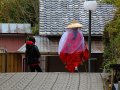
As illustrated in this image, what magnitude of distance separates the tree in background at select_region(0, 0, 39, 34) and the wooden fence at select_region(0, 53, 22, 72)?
11.6 metres

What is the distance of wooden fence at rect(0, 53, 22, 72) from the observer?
59.3ft

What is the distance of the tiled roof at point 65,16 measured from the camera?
19.2 metres

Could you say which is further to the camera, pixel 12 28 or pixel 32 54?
pixel 12 28

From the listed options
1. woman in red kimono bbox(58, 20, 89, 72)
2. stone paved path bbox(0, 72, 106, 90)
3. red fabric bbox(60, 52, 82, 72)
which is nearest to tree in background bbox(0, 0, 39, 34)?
woman in red kimono bbox(58, 20, 89, 72)

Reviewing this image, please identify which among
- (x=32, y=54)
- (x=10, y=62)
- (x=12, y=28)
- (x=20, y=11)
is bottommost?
(x=10, y=62)

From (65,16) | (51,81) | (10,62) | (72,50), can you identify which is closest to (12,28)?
(65,16)

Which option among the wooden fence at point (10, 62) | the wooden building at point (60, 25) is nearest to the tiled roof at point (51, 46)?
the wooden building at point (60, 25)

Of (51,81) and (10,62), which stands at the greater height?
(51,81)

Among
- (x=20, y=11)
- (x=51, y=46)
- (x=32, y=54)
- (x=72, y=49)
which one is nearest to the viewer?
(x=72, y=49)

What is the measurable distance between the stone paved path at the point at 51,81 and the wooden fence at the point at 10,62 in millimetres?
5677

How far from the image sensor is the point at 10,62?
18.5 meters

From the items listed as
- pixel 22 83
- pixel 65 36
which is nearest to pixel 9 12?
pixel 65 36

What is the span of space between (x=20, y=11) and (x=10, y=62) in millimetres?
13913

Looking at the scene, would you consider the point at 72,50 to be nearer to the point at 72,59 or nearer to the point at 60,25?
the point at 72,59
